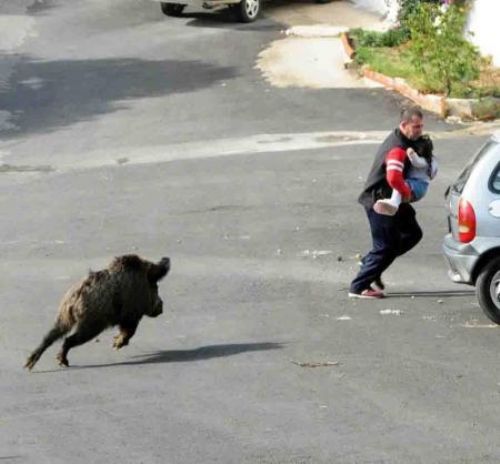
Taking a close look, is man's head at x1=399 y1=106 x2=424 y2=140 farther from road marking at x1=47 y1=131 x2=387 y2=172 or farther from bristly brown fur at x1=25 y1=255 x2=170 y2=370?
road marking at x1=47 y1=131 x2=387 y2=172

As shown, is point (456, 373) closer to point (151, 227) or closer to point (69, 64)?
point (151, 227)

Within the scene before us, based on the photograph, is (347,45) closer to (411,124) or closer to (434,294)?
(434,294)

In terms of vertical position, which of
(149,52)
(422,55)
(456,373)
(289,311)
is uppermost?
(456,373)

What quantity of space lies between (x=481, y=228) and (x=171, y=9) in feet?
65.8

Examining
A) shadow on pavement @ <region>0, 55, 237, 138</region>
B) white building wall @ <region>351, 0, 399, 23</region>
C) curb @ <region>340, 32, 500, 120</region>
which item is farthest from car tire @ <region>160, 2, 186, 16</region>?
curb @ <region>340, 32, 500, 120</region>

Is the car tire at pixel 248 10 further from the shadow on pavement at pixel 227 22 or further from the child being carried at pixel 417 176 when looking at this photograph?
the child being carried at pixel 417 176

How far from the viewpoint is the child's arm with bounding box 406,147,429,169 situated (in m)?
12.1

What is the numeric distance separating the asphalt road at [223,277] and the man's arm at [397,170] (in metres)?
1.08

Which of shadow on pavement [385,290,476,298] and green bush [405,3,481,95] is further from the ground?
shadow on pavement [385,290,476,298]

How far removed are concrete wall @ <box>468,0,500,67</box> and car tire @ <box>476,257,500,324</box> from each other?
38.4 ft

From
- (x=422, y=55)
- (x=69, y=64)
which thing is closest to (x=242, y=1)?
(x=69, y=64)

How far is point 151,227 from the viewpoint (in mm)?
15961

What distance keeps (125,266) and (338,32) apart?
17.4 metres

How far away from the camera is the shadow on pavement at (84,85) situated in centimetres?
2277
